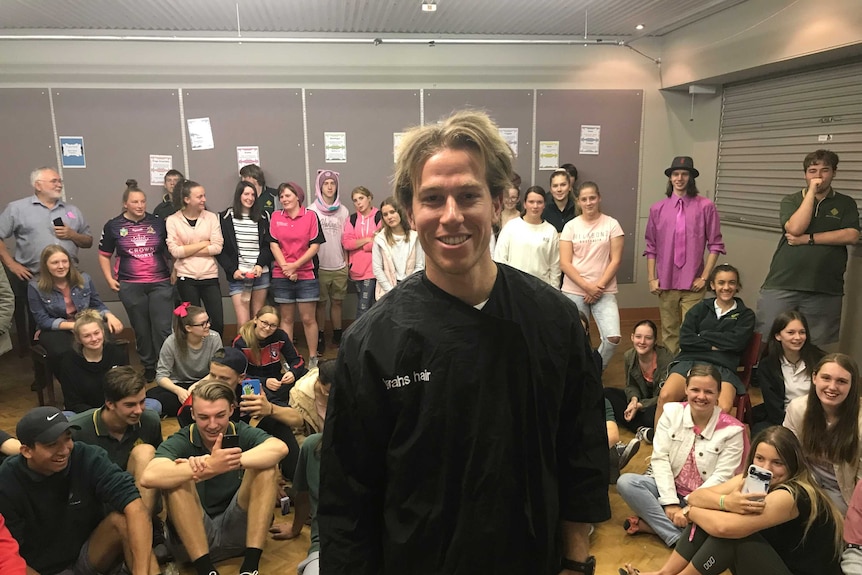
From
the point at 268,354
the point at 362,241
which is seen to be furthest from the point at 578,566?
the point at 362,241

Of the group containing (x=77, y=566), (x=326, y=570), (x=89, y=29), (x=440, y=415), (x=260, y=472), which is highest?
(x=89, y=29)

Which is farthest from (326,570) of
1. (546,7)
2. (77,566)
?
(546,7)

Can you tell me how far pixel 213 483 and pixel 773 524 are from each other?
2378 millimetres

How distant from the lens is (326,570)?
1104 millimetres

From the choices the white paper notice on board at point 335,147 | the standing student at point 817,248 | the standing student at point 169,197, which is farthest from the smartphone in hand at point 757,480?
the standing student at point 169,197

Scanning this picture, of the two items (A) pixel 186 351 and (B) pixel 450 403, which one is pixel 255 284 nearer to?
(A) pixel 186 351

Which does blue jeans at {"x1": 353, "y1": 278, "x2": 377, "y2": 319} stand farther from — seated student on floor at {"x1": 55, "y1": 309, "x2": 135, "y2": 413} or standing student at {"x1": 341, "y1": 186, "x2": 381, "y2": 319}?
seated student on floor at {"x1": 55, "y1": 309, "x2": 135, "y2": 413}

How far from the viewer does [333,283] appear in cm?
557

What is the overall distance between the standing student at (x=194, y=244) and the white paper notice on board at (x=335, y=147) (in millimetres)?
1413

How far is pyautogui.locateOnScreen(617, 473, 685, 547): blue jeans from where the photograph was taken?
269cm

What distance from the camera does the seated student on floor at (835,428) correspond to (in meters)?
2.50

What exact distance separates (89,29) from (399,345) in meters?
5.88

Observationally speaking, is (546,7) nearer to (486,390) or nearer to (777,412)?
(777,412)

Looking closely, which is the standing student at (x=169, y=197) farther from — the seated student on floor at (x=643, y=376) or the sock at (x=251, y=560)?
the seated student on floor at (x=643, y=376)
